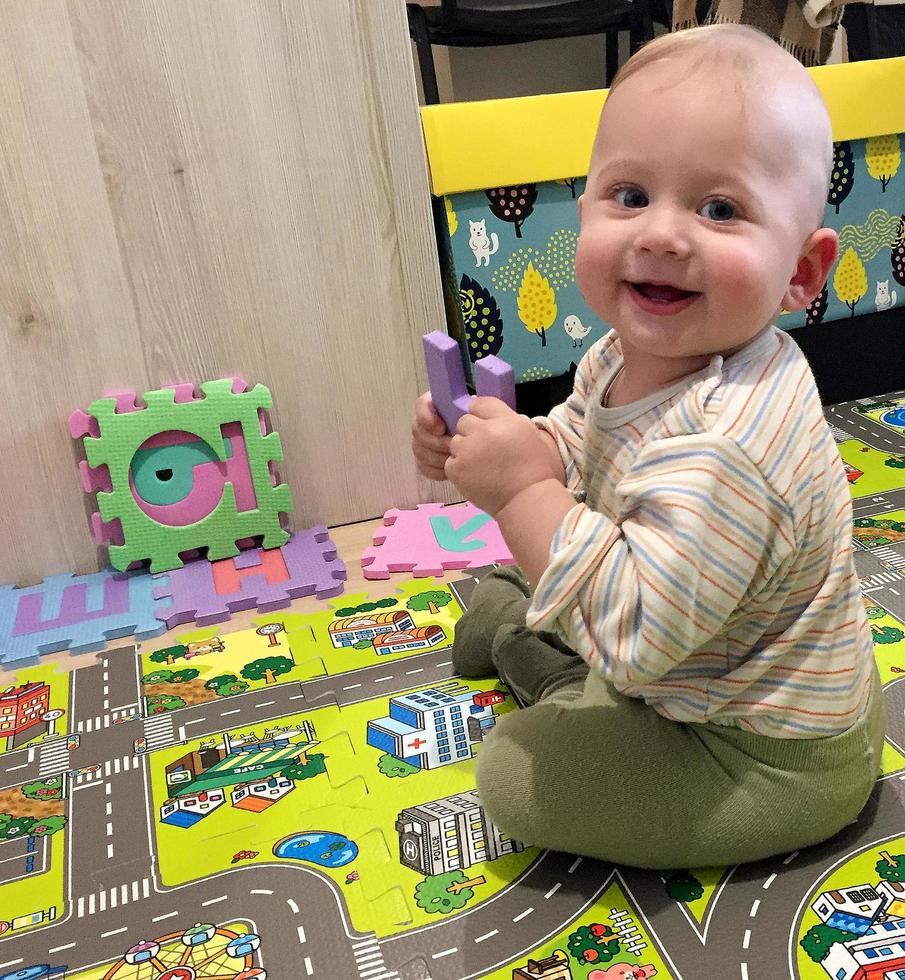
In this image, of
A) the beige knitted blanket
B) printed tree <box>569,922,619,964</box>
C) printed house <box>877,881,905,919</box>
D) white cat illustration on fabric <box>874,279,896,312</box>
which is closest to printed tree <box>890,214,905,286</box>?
white cat illustration on fabric <box>874,279,896,312</box>

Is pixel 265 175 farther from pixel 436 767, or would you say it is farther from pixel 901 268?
pixel 901 268

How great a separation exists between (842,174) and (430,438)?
939mm

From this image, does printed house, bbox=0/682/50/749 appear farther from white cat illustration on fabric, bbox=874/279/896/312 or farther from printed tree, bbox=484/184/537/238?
white cat illustration on fabric, bbox=874/279/896/312

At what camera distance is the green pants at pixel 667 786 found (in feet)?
2.19

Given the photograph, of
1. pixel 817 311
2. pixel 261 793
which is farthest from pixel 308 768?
pixel 817 311

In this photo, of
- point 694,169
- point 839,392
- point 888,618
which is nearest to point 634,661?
point 694,169

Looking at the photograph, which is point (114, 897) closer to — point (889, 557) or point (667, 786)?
point (667, 786)

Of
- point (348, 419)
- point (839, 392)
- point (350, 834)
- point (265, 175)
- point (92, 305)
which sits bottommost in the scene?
point (350, 834)

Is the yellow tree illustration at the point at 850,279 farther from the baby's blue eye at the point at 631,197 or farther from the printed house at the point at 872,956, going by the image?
the printed house at the point at 872,956

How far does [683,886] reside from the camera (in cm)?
69

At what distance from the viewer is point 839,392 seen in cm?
155

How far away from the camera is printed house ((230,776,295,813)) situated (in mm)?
808

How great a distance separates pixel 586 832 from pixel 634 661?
0.17 meters

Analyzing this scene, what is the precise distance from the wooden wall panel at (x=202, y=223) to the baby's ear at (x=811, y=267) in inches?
27.2
